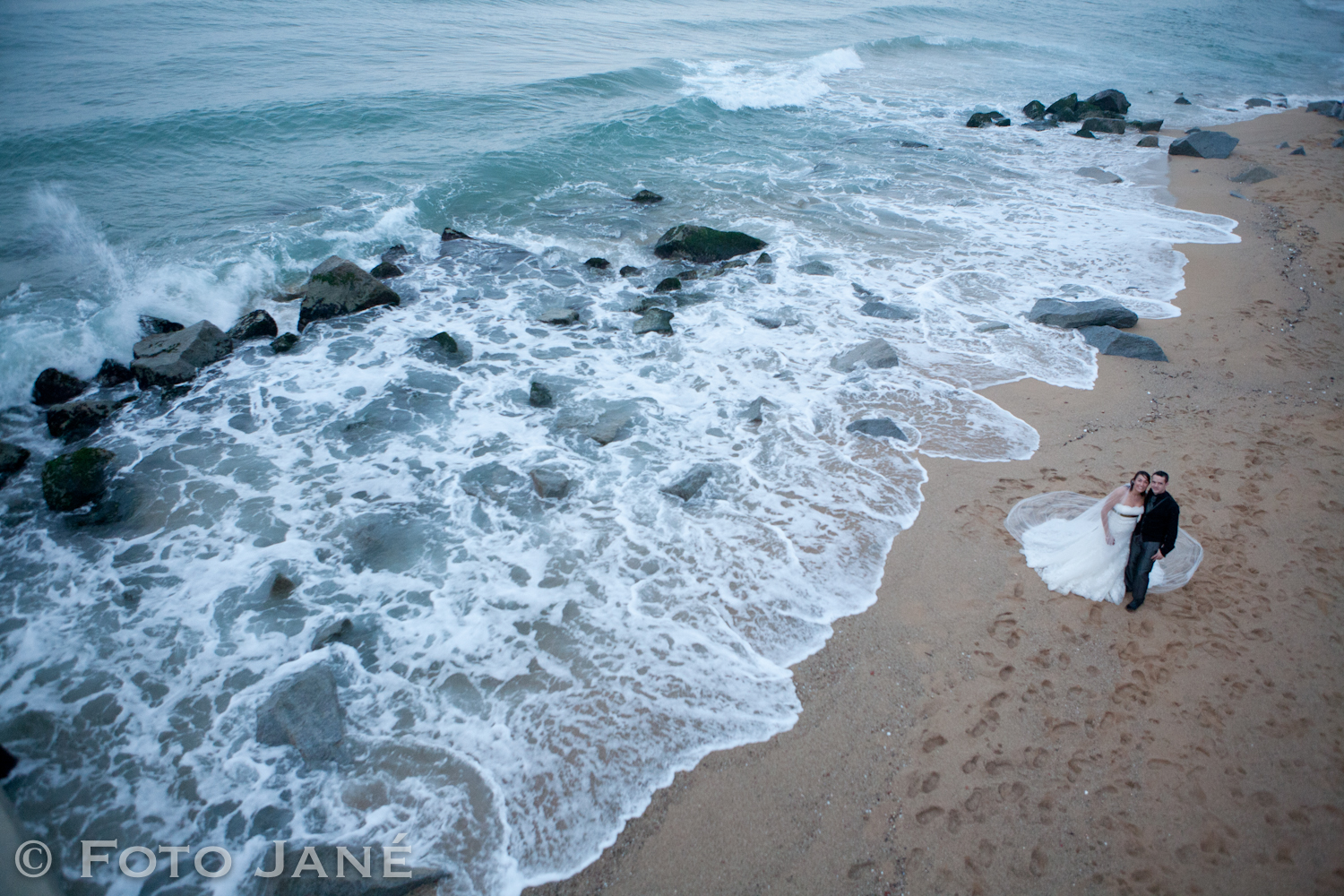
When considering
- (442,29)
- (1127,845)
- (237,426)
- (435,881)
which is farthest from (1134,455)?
(442,29)

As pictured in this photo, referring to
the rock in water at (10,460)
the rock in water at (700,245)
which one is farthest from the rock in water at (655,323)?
the rock in water at (10,460)


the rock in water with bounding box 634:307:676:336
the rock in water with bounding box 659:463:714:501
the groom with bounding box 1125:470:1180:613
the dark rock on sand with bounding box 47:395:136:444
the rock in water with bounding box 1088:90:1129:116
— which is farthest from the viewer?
the rock in water with bounding box 1088:90:1129:116

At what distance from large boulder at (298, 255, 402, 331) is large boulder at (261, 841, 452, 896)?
8.05 metres

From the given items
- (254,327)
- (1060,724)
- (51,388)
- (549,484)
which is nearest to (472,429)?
(549,484)

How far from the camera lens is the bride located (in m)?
5.17

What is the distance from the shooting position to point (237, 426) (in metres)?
7.51

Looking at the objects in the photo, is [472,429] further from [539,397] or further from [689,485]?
[689,485]

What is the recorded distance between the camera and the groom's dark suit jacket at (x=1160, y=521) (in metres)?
4.96

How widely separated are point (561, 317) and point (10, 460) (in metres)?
6.62

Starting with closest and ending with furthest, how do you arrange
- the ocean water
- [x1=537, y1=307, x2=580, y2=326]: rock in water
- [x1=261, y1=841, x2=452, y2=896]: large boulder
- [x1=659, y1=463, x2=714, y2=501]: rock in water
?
[x1=261, y1=841, x2=452, y2=896]: large boulder → the ocean water → [x1=659, y1=463, x2=714, y2=501]: rock in water → [x1=537, y1=307, x2=580, y2=326]: rock in water

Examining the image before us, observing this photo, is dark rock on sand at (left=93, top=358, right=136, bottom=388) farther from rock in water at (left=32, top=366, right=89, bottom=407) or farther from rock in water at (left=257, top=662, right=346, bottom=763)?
rock in water at (left=257, top=662, right=346, bottom=763)

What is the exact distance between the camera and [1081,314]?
30.5 ft

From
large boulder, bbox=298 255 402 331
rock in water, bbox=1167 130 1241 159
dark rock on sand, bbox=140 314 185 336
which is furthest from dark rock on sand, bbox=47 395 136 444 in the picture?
rock in water, bbox=1167 130 1241 159

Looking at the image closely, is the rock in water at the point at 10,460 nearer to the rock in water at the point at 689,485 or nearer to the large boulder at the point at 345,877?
the large boulder at the point at 345,877
